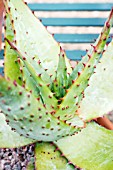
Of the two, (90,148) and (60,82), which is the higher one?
(60,82)

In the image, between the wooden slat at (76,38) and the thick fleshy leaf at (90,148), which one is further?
the wooden slat at (76,38)

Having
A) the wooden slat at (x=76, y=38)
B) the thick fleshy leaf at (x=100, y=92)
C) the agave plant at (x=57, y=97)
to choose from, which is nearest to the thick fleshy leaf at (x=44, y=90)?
the agave plant at (x=57, y=97)

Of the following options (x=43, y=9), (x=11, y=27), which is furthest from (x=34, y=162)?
(x=43, y=9)

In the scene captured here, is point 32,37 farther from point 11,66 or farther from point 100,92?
point 100,92

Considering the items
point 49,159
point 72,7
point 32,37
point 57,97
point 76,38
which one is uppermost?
point 72,7

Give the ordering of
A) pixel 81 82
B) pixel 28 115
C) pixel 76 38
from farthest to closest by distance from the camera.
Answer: pixel 76 38
pixel 81 82
pixel 28 115

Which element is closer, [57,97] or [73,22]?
[57,97]

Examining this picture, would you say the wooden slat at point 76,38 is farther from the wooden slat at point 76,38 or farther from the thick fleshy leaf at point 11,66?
the thick fleshy leaf at point 11,66

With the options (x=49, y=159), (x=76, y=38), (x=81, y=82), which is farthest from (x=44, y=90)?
(x=76, y=38)
